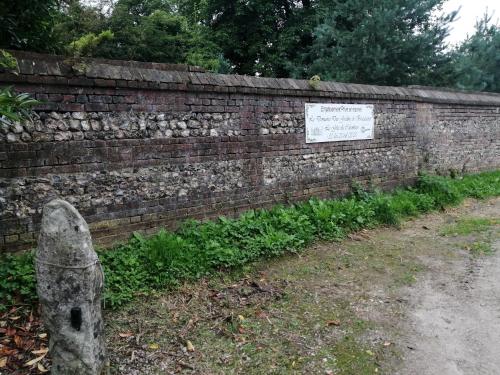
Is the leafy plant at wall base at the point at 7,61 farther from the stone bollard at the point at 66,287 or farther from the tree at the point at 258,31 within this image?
the tree at the point at 258,31

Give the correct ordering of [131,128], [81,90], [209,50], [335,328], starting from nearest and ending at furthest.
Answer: [335,328] < [81,90] < [131,128] < [209,50]

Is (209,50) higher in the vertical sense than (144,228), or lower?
higher

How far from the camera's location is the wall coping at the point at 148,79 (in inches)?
165

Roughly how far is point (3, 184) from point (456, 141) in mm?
10798

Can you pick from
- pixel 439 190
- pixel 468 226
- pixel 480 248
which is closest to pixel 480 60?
pixel 439 190

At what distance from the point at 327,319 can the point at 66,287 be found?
2.49 m

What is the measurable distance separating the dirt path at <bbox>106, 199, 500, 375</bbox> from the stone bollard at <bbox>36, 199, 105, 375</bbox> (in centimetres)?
43

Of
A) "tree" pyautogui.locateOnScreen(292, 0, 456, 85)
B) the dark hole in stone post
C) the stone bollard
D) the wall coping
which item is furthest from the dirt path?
A: "tree" pyautogui.locateOnScreen(292, 0, 456, 85)

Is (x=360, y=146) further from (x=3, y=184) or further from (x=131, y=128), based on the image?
(x=3, y=184)

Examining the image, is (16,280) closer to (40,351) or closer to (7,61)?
(40,351)

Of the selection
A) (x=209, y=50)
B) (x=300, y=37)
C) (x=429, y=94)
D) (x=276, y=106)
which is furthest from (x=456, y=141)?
(x=209, y=50)

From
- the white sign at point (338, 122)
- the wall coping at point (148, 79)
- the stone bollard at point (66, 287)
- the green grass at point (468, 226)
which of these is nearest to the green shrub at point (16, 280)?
the stone bollard at point (66, 287)

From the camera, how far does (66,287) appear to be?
2832 mm

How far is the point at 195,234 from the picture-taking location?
525 centimetres
